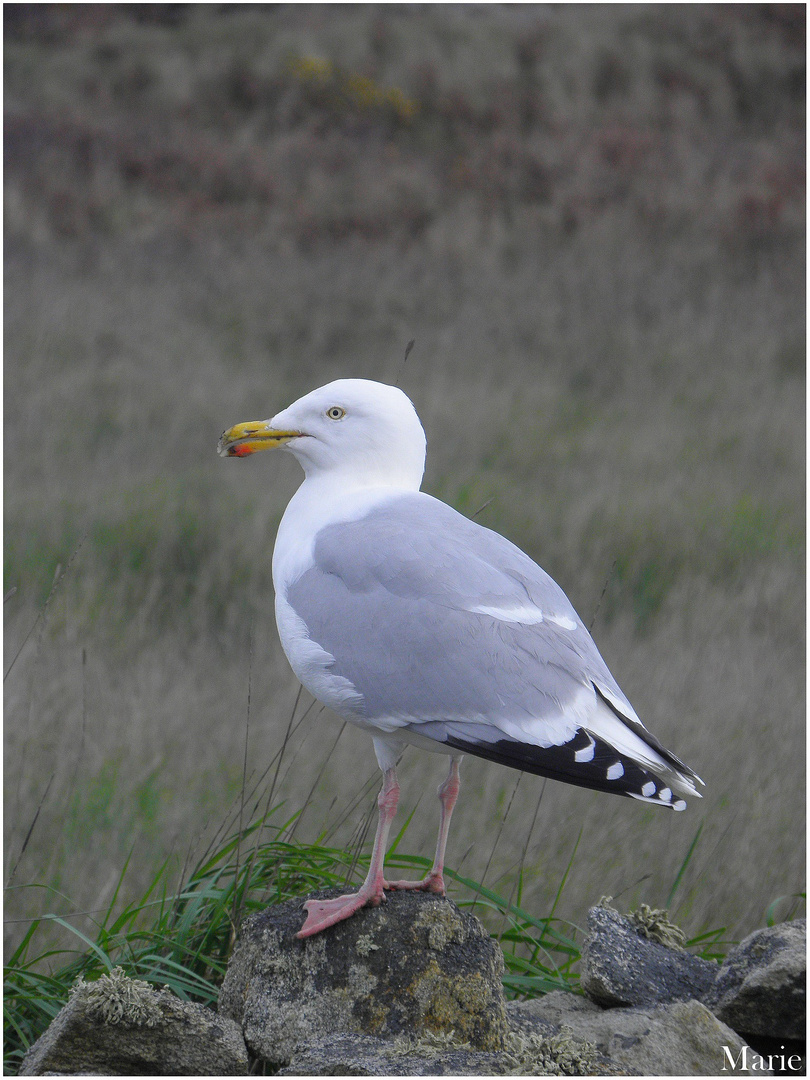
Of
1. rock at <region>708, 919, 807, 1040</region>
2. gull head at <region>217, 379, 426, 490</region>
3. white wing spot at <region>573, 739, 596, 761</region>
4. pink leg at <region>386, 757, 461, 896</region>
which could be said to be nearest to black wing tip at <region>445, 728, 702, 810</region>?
white wing spot at <region>573, 739, 596, 761</region>

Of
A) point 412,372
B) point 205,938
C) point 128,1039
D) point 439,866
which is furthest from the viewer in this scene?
point 412,372

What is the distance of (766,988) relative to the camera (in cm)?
284

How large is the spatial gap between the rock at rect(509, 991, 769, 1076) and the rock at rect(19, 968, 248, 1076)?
81 cm

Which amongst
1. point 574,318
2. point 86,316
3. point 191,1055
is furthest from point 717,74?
point 191,1055

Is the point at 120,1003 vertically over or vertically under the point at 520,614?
under

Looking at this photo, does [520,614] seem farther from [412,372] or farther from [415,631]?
[412,372]

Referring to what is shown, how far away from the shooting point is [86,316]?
10.7 meters

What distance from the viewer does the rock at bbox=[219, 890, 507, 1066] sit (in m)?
2.69

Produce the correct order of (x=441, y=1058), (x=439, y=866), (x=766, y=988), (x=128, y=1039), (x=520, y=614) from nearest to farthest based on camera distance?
(x=441, y=1058), (x=128, y=1039), (x=520, y=614), (x=766, y=988), (x=439, y=866)

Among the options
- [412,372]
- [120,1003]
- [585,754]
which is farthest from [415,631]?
[412,372]

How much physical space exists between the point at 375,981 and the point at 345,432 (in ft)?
4.70

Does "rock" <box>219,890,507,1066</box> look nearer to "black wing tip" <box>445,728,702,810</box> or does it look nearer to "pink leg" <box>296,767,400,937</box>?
"pink leg" <box>296,767,400,937</box>

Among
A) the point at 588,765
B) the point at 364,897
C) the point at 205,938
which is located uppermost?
the point at 588,765

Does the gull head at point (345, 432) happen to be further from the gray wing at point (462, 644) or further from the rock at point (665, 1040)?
the rock at point (665, 1040)
